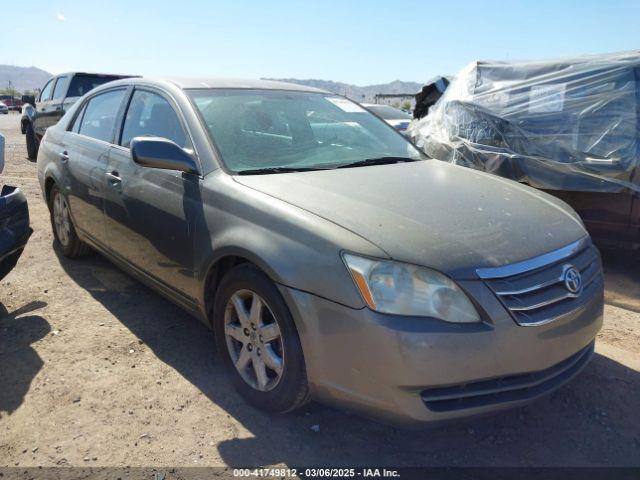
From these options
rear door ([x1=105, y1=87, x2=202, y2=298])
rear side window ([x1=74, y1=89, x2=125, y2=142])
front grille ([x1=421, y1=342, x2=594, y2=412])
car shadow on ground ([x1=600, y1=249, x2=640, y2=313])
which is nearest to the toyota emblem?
front grille ([x1=421, y1=342, x2=594, y2=412])

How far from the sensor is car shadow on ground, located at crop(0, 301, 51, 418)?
288 centimetres

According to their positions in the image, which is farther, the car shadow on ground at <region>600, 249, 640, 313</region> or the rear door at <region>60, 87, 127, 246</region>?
the car shadow on ground at <region>600, 249, 640, 313</region>

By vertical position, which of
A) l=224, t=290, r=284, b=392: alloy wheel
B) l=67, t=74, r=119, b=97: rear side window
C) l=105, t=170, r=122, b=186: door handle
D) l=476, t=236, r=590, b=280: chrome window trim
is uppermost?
l=67, t=74, r=119, b=97: rear side window

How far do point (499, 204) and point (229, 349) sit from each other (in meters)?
1.59

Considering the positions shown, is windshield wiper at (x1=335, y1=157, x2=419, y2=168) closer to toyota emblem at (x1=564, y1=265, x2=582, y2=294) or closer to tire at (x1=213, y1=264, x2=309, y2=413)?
tire at (x1=213, y1=264, x2=309, y2=413)

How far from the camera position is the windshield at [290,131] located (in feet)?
10.1

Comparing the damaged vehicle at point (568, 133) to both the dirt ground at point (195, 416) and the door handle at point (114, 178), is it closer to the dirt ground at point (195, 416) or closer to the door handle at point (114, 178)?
the dirt ground at point (195, 416)

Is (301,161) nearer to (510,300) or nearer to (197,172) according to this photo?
(197,172)

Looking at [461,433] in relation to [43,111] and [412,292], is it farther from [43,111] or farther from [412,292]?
[43,111]

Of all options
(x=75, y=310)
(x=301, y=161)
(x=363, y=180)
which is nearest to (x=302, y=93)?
(x=301, y=161)

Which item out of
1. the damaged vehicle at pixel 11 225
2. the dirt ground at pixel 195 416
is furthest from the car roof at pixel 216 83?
the dirt ground at pixel 195 416

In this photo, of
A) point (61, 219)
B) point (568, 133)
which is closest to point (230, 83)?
point (61, 219)

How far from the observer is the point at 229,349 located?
2840mm

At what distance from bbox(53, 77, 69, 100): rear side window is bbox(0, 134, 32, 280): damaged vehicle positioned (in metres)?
8.70
